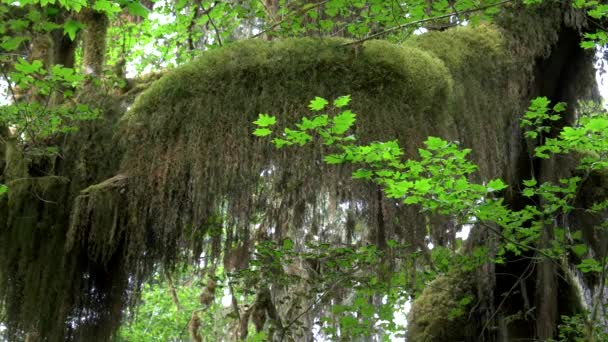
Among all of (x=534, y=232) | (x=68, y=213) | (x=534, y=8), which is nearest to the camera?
(x=68, y=213)

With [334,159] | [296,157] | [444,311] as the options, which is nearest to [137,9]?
[296,157]

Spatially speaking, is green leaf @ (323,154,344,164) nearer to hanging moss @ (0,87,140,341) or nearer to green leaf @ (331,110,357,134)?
green leaf @ (331,110,357,134)

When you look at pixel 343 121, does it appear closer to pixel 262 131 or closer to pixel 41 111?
pixel 262 131

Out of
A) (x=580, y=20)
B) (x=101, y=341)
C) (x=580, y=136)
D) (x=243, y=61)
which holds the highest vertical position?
(x=580, y=20)

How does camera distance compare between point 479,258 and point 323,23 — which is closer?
point 323,23

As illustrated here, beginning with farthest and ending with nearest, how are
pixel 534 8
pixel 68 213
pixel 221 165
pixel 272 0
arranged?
pixel 272 0
pixel 534 8
pixel 68 213
pixel 221 165

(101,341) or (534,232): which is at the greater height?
(534,232)

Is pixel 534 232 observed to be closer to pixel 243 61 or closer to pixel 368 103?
pixel 368 103

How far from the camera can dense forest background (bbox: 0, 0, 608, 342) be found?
321 centimetres

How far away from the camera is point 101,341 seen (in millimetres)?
4207

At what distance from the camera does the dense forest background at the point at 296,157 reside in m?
3.21

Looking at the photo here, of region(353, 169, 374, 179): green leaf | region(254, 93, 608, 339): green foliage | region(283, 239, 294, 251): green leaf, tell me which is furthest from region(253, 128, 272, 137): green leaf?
region(283, 239, 294, 251): green leaf

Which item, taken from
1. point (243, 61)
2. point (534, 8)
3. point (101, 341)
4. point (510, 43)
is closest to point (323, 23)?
point (243, 61)

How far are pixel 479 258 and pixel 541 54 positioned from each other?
1774 millimetres
